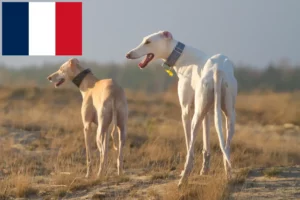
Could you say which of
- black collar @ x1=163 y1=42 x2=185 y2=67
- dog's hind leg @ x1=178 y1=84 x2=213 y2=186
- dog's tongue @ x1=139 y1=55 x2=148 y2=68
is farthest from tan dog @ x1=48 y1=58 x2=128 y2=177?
dog's hind leg @ x1=178 y1=84 x2=213 y2=186

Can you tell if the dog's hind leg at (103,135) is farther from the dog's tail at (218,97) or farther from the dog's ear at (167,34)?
the dog's tail at (218,97)

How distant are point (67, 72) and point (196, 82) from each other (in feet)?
11.7

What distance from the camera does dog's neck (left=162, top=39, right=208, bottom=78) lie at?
10.3 metres

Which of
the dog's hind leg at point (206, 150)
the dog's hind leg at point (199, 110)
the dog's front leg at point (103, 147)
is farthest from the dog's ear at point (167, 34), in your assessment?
the dog's front leg at point (103, 147)

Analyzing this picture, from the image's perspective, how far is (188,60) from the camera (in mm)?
10438

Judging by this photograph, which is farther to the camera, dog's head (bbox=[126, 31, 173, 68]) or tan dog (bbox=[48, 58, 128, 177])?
tan dog (bbox=[48, 58, 128, 177])

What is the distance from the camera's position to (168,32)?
10.5 metres

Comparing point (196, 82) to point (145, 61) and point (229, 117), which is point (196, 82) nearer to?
point (229, 117)

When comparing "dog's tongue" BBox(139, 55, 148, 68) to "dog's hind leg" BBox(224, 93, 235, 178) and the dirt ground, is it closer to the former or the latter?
→ "dog's hind leg" BBox(224, 93, 235, 178)

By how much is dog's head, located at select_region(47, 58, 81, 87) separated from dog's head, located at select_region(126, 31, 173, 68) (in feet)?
7.38

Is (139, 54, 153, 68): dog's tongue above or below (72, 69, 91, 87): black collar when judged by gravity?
above

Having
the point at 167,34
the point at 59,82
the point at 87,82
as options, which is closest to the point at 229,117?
the point at 167,34

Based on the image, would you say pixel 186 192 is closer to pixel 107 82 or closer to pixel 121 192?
pixel 121 192

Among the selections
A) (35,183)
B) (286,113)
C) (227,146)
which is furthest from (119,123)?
(286,113)
